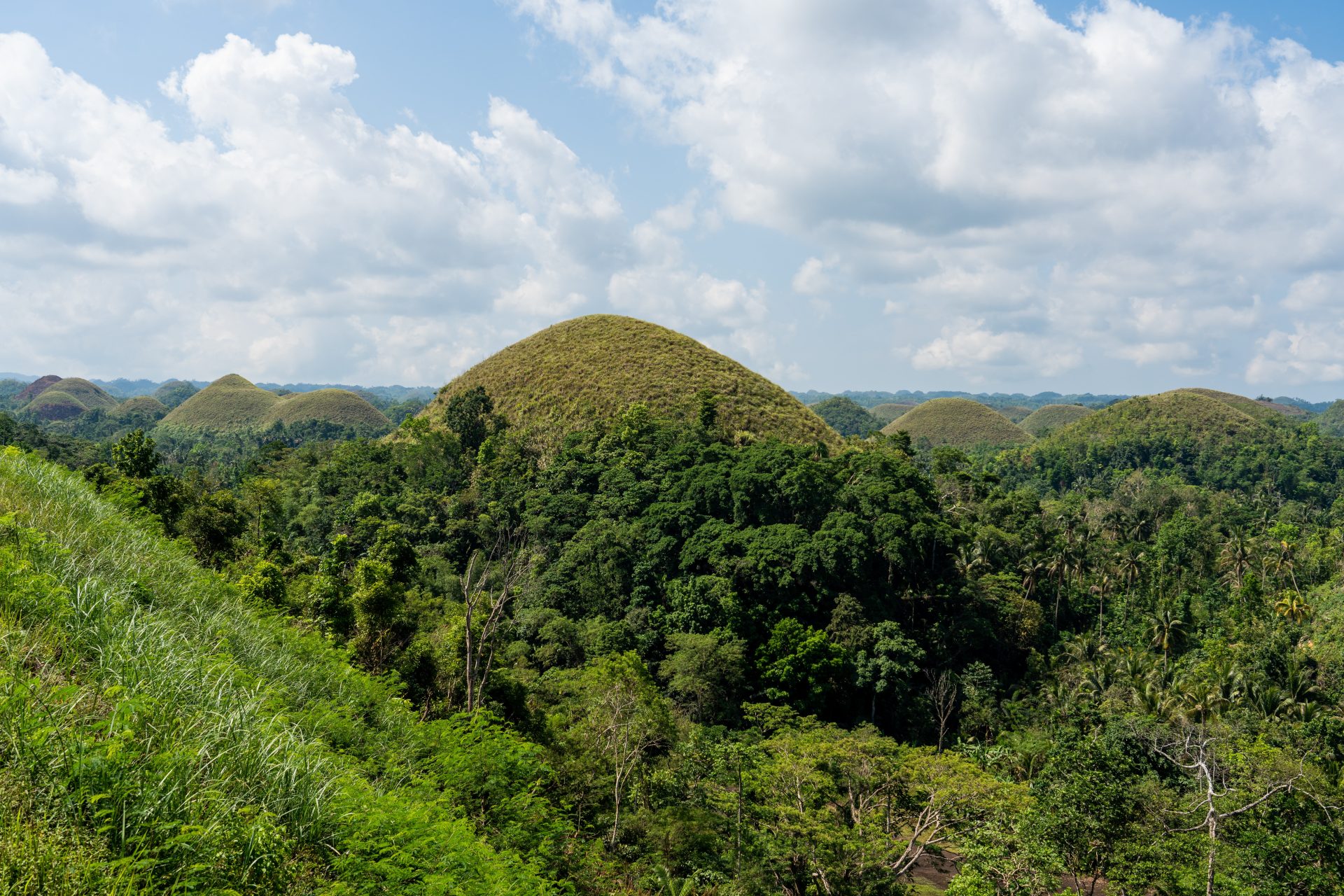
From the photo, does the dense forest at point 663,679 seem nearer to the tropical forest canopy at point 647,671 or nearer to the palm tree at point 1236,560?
the tropical forest canopy at point 647,671

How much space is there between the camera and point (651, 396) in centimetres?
5200

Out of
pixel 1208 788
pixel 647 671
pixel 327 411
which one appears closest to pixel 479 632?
pixel 647 671

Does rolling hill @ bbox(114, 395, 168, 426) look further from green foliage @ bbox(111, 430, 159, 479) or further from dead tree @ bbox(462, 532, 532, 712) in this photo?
dead tree @ bbox(462, 532, 532, 712)

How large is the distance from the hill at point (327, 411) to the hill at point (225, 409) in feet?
8.82

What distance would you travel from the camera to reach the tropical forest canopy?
5.06m

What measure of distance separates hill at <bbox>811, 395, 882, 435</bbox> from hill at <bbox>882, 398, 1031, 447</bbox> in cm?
1140

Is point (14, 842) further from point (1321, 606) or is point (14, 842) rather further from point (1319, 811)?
point (1321, 606)

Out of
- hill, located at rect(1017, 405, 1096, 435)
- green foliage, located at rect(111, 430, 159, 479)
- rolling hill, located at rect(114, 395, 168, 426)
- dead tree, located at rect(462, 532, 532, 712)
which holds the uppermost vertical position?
hill, located at rect(1017, 405, 1096, 435)

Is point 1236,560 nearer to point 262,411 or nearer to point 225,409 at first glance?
point 262,411

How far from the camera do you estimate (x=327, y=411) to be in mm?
132875

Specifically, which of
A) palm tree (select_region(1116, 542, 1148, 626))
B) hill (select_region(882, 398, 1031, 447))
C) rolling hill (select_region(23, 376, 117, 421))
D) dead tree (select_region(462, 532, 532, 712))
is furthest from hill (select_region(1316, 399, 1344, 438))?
rolling hill (select_region(23, 376, 117, 421))

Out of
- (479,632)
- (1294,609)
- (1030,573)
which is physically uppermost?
(479,632)

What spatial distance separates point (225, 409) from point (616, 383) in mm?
117490

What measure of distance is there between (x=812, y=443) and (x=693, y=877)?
3713 cm
